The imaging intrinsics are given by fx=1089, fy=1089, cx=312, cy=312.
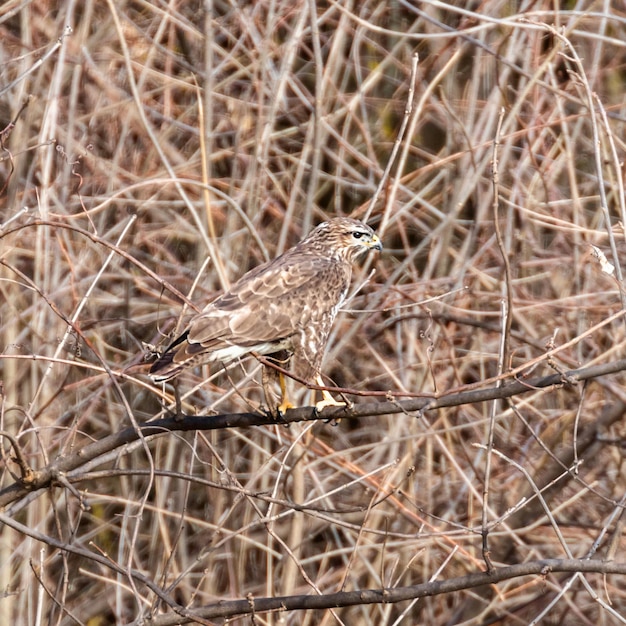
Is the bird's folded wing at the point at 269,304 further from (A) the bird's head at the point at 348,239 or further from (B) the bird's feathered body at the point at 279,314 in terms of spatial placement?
(A) the bird's head at the point at 348,239

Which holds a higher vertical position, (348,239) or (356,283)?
(348,239)

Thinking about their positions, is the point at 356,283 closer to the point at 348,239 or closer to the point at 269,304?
the point at 348,239

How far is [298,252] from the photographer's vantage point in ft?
16.6

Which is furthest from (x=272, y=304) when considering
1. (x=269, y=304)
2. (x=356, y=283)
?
(x=356, y=283)

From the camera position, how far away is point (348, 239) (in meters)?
5.22

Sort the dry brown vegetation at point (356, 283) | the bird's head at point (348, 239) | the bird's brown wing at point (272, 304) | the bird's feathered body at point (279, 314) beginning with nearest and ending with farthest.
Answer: the bird's feathered body at point (279, 314)
the bird's brown wing at point (272, 304)
the bird's head at point (348, 239)
the dry brown vegetation at point (356, 283)

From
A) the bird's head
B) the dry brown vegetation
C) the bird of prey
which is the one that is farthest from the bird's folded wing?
the dry brown vegetation

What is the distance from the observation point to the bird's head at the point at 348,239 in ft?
17.1

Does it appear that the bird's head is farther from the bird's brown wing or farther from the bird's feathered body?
the bird's brown wing

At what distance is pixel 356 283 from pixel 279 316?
212 cm

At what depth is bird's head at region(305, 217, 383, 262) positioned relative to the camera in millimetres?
5199

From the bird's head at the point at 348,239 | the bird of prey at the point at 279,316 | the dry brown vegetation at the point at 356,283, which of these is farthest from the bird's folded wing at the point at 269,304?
the dry brown vegetation at the point at 356,283

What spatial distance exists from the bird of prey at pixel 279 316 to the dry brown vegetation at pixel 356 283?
109 centimetres

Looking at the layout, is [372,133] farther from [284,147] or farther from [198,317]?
[198,317]
